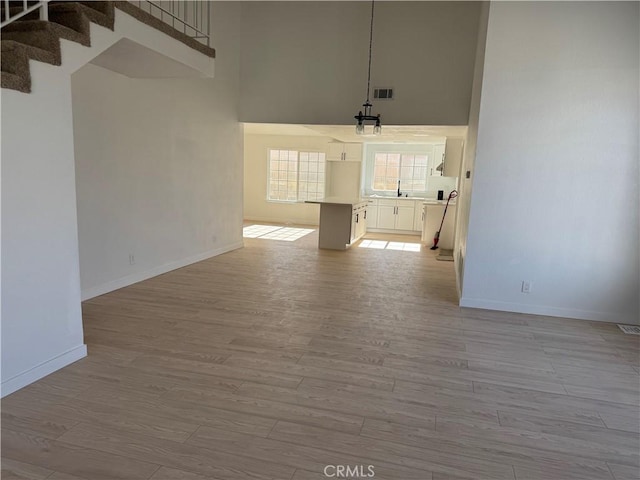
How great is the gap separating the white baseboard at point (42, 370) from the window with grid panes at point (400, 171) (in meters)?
8.61

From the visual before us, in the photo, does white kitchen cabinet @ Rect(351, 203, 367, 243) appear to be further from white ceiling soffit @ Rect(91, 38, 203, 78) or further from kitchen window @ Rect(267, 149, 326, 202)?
white ceiling soffit @ Rect(91, 38, 203, 78)

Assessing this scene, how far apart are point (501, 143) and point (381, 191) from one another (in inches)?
259

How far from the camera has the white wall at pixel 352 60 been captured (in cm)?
582

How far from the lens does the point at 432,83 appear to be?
19.4 ft

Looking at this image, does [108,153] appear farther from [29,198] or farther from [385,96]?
[385,96]

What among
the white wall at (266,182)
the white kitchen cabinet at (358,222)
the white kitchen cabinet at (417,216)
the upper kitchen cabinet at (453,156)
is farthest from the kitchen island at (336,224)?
the white wall at (266,182)

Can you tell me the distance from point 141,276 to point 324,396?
10.5 ft

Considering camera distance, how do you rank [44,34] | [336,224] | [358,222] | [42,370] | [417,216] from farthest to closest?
[417,216]
[358,222]
[336,224]
[42,370]
[44,34]

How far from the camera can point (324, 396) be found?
2.51 m

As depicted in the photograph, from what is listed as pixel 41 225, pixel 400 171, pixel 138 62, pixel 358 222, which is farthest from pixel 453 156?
pixel 41 225

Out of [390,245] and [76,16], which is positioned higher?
[76,16]

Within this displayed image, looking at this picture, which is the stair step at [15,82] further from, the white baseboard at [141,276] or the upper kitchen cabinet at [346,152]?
the upper kitchen cabinet at [346,152]

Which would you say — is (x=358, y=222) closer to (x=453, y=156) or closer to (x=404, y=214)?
(x=404, y=214)

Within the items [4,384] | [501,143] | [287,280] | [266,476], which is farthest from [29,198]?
[501,143]
